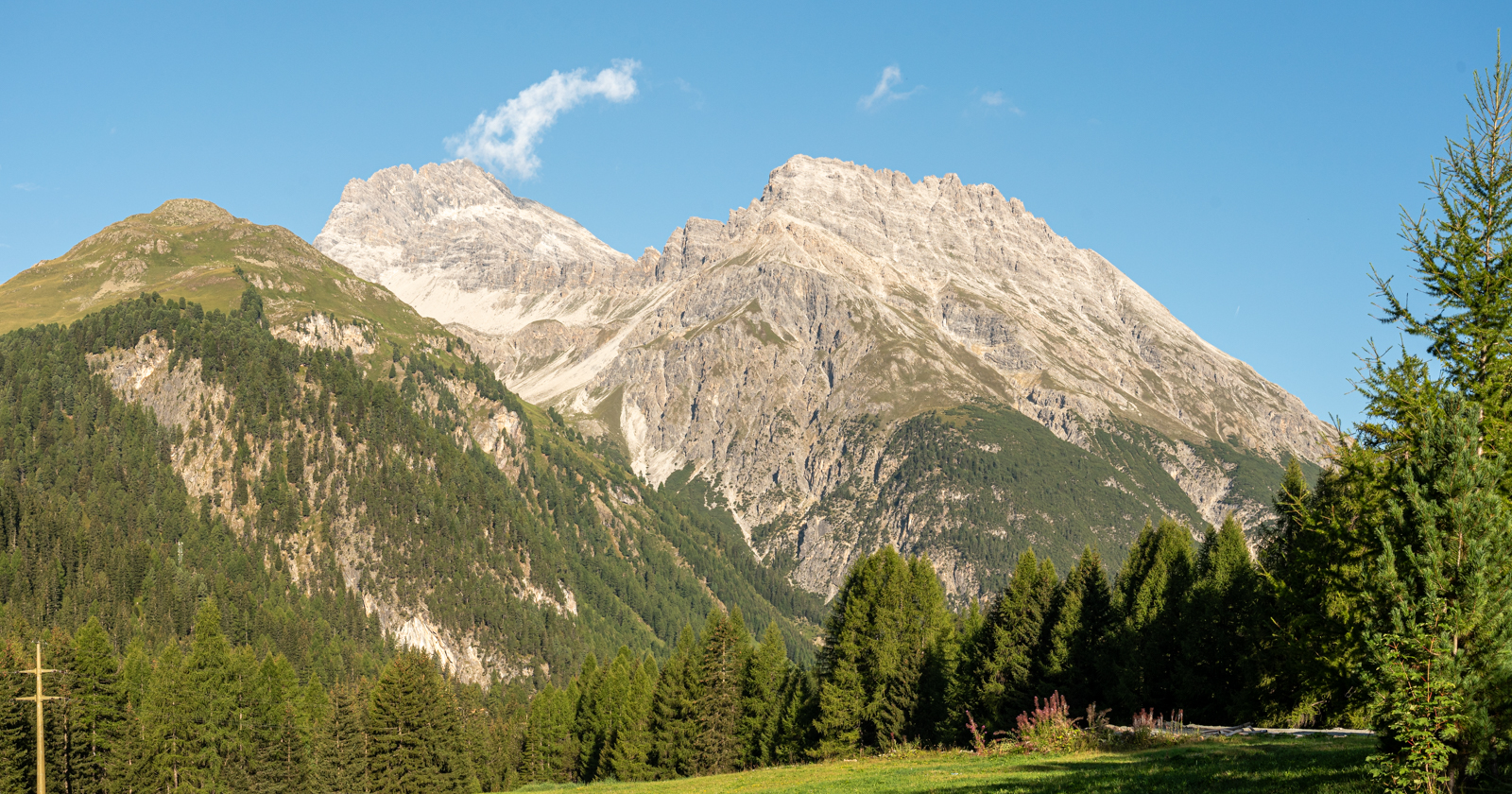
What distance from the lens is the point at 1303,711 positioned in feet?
171

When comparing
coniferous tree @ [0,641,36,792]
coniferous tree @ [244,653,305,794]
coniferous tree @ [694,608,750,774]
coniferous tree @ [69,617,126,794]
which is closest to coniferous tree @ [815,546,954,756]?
coniferous tree @ [694,608,750,774]

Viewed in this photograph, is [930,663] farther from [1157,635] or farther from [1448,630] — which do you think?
[1448,630]

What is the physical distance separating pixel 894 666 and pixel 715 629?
21.9 metres

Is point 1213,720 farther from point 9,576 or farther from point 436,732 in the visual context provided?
point 9,576

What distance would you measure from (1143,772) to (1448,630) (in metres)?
12.1

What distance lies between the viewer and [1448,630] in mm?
20875

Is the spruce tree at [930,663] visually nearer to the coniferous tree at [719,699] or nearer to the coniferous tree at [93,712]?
the coniferous tree at [719,699]

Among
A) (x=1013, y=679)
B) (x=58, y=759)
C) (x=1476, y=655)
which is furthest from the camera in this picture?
(x=58, y=759)

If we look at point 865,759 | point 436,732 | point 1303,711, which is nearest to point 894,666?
point 865,759

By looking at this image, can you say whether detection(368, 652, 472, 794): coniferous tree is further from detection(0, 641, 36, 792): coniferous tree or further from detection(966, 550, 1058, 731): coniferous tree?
detection(966, 550, 1058, 731): coniferous tree

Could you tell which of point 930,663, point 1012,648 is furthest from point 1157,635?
point 930,663

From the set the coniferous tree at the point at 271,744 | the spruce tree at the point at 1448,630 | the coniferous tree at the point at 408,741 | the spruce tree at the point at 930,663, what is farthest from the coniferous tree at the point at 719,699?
the spruce tree at the point at 1448,630

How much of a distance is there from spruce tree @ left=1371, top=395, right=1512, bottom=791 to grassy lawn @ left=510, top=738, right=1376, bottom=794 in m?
2.73

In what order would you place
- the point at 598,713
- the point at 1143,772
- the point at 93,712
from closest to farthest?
the point at 1143,772, the point at 93,712, the point at 598,713
